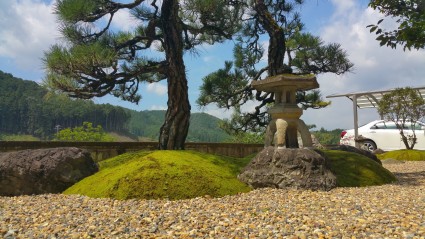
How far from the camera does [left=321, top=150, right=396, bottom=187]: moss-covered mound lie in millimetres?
5293

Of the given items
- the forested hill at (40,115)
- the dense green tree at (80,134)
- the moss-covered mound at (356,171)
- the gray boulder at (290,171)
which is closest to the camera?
the gray boulder at (290,171)

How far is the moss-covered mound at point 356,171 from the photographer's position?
529cm

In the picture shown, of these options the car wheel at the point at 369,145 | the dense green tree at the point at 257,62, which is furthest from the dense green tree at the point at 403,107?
the dense green tree at the point at 257,62

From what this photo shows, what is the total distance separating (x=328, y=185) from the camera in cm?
466

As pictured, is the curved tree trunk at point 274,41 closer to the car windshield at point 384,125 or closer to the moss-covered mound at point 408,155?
the moss-covered mound at point 408,155

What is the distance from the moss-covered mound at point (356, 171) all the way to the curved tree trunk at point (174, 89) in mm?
2313

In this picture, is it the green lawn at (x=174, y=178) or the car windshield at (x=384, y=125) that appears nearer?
the green lawn at (x=174, y=178)

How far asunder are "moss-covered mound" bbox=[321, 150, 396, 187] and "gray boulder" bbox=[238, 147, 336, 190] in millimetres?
488

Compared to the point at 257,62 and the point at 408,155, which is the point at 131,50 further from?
the point at 408,155

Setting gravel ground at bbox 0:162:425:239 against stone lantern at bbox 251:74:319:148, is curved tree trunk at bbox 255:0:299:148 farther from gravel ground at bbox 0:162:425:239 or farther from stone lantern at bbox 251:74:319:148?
gravel ground at bbox 0:162:425:239

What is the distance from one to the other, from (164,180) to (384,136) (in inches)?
446

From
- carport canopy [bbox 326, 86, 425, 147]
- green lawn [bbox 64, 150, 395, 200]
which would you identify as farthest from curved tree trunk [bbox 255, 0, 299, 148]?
carport canopy [bbox 326, 86, 425, 147]

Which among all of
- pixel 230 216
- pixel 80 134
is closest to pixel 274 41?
pixel 230 216

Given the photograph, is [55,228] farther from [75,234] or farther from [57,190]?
[57,190]
